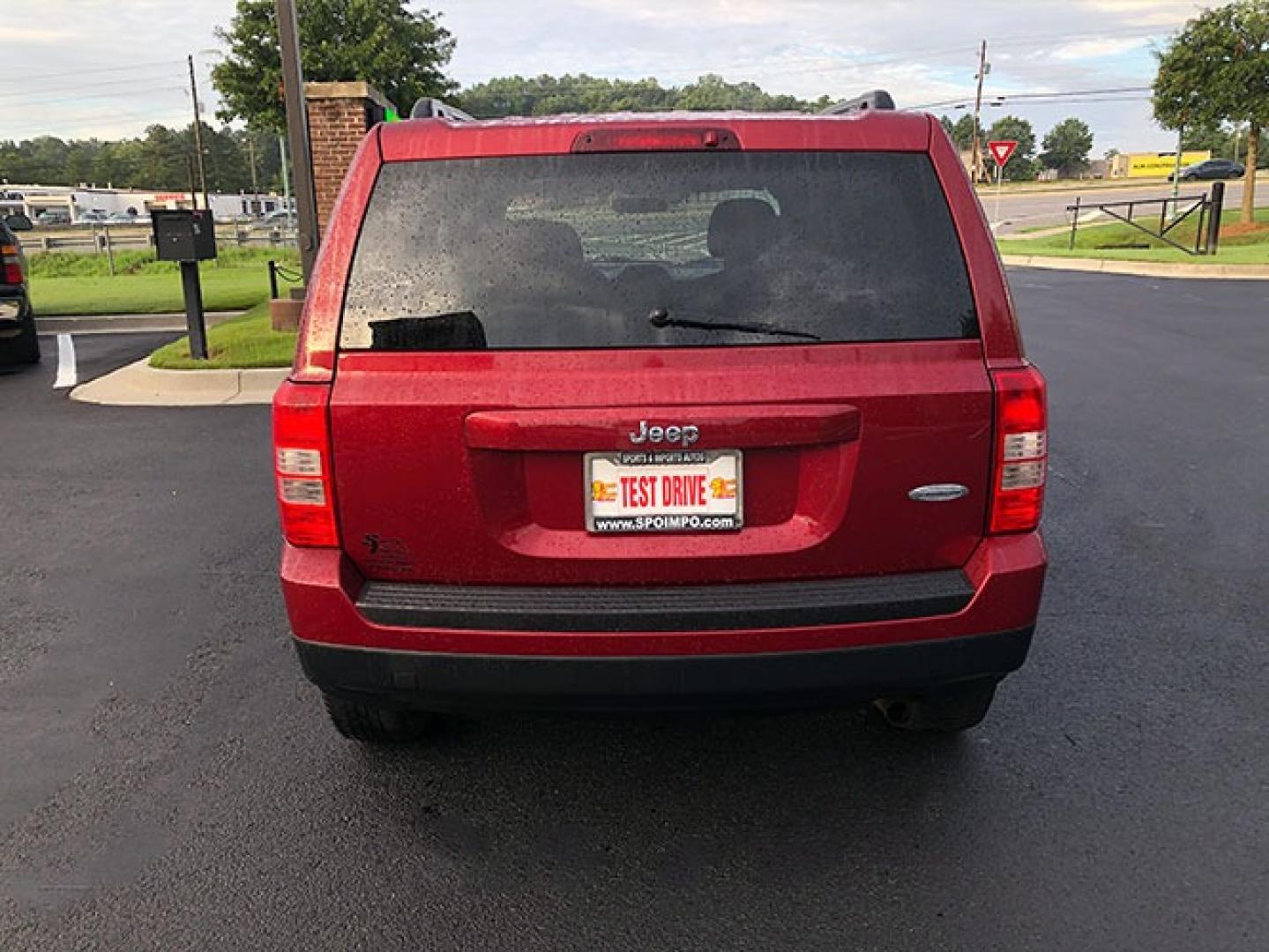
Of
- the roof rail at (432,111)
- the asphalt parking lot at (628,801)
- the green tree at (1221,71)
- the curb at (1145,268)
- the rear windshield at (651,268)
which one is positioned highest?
the green tree at (1221,71)

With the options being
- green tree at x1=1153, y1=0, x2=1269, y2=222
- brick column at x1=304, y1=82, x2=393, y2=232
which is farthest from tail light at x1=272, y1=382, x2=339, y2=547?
green tree at x1=1153, y1=0, x2=1269, y2=222

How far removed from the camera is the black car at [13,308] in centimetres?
1056

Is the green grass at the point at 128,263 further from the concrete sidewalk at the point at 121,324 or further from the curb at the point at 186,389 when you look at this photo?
the curb at the point at 186,389

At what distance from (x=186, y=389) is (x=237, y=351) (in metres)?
1.12

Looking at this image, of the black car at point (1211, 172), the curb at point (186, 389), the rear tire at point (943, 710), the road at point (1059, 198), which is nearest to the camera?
the rear tire at point (943, 710)

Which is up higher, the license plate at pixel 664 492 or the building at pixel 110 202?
Result: the building at pixel 110 202

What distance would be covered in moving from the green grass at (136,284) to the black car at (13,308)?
3605 millimetres

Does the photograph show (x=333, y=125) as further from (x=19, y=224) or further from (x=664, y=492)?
(x=664, y=492)

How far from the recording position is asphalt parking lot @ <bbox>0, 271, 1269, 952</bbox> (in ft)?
8.11

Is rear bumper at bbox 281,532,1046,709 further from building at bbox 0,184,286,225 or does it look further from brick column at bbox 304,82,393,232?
building at bbox 0,184,286,225

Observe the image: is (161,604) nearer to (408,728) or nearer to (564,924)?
(408,728)

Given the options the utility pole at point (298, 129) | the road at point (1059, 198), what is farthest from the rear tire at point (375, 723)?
the road at point (1059, 198)

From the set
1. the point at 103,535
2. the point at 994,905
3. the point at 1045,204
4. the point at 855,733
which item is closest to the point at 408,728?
the point at 855,733

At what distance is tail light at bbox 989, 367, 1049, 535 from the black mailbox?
339 inches
